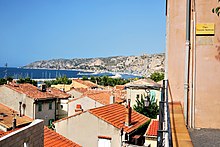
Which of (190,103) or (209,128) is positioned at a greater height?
(190,103)

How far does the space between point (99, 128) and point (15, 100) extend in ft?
59.0

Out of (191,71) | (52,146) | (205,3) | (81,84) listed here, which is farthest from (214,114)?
(81,84)

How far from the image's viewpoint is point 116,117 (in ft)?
62.6

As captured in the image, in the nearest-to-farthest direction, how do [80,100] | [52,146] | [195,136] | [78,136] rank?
[195,136] → [52,146] → [78,136] → [80,100]

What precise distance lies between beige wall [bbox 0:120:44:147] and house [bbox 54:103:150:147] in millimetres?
7982

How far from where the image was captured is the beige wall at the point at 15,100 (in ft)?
107

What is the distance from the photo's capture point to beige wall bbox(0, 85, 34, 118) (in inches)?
1280

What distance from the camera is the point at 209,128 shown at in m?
4.54

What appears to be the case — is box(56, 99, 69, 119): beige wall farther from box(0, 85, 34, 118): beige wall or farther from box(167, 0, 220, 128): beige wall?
box(167, 0, 220, 128): beige wall

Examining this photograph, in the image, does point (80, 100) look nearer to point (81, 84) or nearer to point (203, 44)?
point (203, 44)

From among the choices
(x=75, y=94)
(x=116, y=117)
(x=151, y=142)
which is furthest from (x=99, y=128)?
(x=75, y=94)

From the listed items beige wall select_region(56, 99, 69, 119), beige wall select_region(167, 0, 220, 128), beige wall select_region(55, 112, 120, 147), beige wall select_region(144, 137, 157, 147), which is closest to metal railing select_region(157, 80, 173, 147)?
beige wall select_region(167, 0, 220, 128)

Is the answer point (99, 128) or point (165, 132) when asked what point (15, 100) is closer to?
point (99, 128)

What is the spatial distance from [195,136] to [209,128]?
2.47 ft
